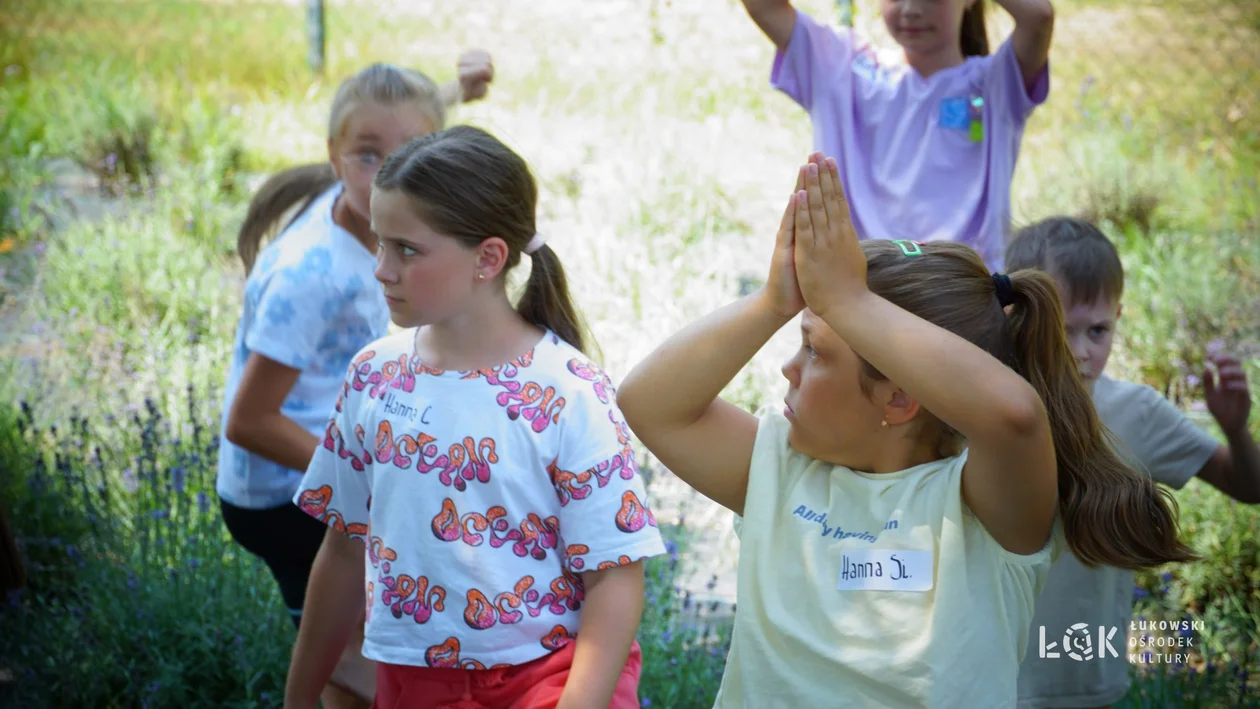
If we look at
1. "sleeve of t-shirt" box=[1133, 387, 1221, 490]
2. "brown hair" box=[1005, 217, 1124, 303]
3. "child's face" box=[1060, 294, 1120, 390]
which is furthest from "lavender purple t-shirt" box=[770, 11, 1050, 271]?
"sleeve of t-shirt" box=[1133, 387, 1221, 490]

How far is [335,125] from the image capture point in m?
2.91

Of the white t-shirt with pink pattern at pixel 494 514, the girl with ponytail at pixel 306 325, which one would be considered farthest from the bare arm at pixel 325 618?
the girl with ponytail at pixel 306 325

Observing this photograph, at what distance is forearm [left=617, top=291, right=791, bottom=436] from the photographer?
178 centimetres

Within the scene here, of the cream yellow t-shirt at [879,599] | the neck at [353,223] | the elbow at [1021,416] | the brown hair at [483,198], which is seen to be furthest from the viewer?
the neck at [353,223]

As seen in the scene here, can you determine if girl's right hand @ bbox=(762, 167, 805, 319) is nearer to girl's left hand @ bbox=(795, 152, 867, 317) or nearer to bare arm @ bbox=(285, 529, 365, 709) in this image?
girl's left hand @ bbox=(795, 152, 867, 317)

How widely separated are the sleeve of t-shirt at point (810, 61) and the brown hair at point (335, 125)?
3.33 ft

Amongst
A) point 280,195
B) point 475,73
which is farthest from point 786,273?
point 475,73

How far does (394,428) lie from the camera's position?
209 cm

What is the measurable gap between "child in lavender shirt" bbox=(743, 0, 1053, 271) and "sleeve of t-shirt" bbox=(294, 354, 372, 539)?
1.58 m

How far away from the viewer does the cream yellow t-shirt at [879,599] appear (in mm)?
1681

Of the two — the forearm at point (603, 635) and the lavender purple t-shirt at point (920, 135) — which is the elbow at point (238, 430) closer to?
the forearm at point (603, 635)

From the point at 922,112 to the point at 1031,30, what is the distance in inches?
13.7

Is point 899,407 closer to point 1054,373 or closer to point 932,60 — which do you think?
point 1054,373

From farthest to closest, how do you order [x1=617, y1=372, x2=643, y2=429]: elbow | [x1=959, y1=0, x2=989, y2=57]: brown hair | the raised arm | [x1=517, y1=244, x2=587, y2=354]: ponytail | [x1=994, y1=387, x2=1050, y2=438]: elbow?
[x1=959, y1=0, x2=989, y2=57]: brown hair < [x1=517, y1=244, x2=587, y2=354]: ponytail < [x1=617, y1=372, x2=643, y2=429]: elbow < the raised arm < [x1=994, y1=387, x2=1050, y2=438]: elbow
